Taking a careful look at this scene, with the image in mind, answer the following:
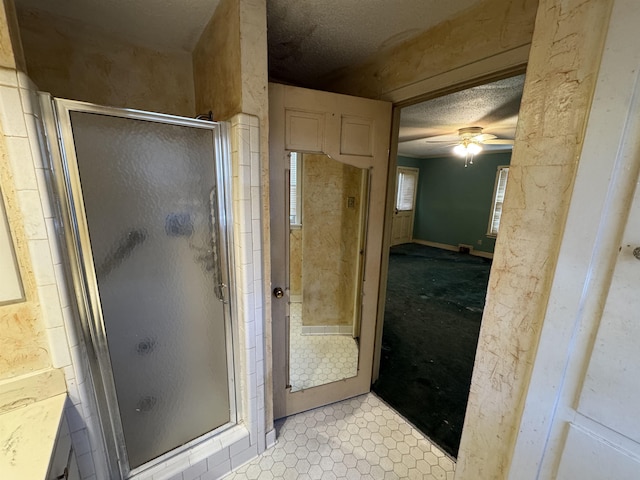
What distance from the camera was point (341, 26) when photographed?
138cm

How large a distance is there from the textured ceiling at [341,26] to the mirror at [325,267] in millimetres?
661

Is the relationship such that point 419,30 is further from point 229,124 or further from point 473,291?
point 473,291

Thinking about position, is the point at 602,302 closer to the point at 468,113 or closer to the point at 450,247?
the point at 468,113

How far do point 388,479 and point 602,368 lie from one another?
4.17 feet

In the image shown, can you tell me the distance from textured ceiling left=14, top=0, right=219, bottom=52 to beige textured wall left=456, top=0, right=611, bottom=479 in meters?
1.35

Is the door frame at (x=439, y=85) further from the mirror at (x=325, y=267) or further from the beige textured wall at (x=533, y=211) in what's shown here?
the beige textured wall at (x=533, y=211)

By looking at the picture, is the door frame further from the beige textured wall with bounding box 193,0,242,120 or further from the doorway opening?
the beige textured wall with bounding box 193,0,242,120

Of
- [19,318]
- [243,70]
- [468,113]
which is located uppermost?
[468,113]

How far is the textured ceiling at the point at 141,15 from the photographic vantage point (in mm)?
1197

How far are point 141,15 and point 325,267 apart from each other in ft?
5.75

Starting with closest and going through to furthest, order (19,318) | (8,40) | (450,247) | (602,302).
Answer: (602,302)
(8,40)
(19,318)
(450,247)

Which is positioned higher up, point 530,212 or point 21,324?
point 530,212

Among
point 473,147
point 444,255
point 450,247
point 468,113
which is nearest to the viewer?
point 468,113

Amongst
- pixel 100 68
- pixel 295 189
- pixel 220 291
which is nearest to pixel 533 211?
pixel 295 189
